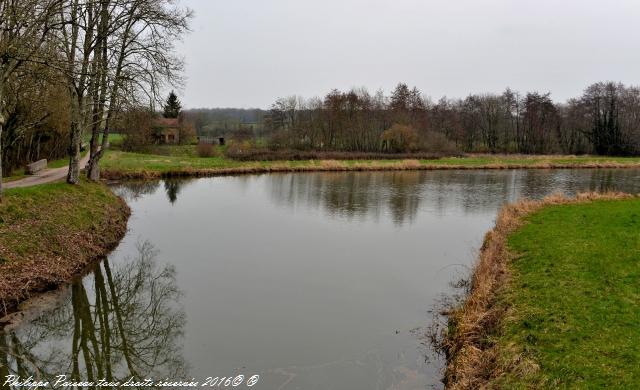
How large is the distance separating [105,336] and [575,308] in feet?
26.0

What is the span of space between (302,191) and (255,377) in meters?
21.4

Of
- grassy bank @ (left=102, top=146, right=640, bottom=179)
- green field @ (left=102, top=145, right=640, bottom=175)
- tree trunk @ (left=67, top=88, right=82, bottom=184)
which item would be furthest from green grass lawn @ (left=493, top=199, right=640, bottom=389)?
green field @ (left=102, top=145, right=640, bottom=175)

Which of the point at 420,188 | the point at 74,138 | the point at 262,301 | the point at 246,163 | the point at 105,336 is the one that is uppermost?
the point at 74,138

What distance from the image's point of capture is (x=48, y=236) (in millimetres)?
11531

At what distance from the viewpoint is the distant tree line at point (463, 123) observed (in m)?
55.4

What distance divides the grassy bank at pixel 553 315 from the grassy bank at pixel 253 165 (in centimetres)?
2789

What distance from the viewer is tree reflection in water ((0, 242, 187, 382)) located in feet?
23.8

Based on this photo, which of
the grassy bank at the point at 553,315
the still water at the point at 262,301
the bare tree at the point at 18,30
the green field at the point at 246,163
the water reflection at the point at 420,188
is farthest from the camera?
the green field at the point at 246,163

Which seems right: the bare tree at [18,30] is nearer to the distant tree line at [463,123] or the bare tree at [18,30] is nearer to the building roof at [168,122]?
the distant tree line at [463,123]

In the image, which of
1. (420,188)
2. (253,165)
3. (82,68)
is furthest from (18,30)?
(253,165)

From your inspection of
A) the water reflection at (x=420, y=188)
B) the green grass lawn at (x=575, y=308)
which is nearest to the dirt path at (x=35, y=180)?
the water reflection at (x=420, y=188)

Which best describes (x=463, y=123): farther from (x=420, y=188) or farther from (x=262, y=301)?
(x=262, y=301)

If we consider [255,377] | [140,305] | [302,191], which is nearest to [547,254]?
[255,377]

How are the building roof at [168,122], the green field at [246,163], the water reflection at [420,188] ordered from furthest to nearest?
the building roof at [168,122], the green field at [246,163], the water reflection at [420,188]
